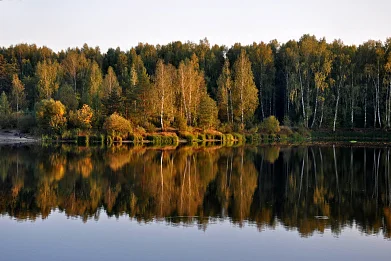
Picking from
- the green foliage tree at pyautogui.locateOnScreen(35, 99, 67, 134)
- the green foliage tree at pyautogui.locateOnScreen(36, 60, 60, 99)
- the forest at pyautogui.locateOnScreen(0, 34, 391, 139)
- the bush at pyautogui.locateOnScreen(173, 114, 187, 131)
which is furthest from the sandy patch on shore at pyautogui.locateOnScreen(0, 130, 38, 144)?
the bush at pyautogui.locateOnScreen(173, 114, 187, 131)

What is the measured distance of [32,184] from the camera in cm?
2238

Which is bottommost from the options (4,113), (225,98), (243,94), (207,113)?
(4,113)

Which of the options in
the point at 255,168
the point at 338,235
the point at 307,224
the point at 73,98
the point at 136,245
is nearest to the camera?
the point at 136,245

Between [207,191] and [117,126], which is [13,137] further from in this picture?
[207,191]

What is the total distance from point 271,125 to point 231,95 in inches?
330

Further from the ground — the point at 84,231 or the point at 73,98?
the point at 73,98

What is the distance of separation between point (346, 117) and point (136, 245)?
61042 millimetres

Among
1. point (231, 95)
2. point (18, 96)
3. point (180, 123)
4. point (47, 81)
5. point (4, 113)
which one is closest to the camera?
point (180, 123)

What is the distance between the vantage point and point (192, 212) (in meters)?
16.5

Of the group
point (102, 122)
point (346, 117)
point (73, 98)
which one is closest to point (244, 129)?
point (346, 117)

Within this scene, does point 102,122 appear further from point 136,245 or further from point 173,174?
point 136,245

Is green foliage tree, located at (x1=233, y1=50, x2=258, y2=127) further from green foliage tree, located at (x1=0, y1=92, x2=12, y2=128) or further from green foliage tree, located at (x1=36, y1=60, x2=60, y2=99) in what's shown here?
green foliage tree, located at (x1=0, y1=92, x2=12, y2=128)

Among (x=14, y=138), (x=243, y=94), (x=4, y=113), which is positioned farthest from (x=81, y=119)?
(x=243, y=94)

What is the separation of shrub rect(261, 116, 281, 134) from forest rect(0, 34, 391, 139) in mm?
1579
